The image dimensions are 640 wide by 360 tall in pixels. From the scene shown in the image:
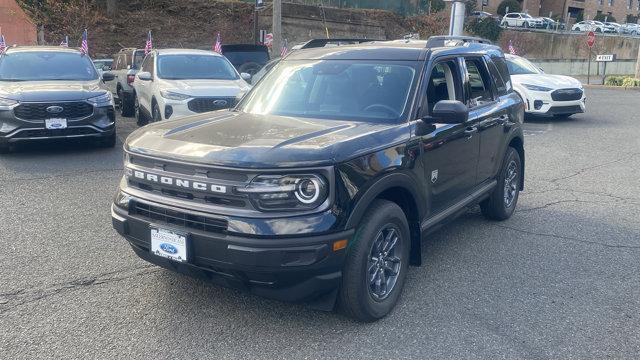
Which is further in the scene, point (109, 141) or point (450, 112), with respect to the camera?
point (109, 141)

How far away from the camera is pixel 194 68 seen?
11.5m

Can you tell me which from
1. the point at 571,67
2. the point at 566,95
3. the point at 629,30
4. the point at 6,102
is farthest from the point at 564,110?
the point at 629,30

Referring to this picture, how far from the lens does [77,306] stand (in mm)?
4121

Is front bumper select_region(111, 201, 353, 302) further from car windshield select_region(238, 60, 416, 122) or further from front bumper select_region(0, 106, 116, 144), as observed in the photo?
front bumper select_region(0, 106, 116, 144)

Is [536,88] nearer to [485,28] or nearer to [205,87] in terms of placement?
[205,87]

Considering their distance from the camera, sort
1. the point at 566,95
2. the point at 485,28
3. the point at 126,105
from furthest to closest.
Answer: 1. the point at 485,28
2. the point at 126,105
3. the point at 566,95

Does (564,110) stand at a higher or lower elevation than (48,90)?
lower

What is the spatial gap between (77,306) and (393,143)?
2.54 metres

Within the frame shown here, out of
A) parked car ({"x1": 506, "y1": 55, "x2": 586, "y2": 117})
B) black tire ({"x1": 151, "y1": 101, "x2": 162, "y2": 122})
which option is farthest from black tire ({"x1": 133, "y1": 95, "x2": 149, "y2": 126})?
parked car ({"x1": 506, "y1": 55, "x2": 586, "y2": 117})

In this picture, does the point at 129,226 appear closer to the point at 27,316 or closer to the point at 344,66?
the point at 27,316

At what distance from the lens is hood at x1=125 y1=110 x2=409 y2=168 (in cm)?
347

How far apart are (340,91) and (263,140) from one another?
1203mm

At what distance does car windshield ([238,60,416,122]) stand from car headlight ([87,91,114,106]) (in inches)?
199

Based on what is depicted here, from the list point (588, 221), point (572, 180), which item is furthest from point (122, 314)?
point (572, 180)
